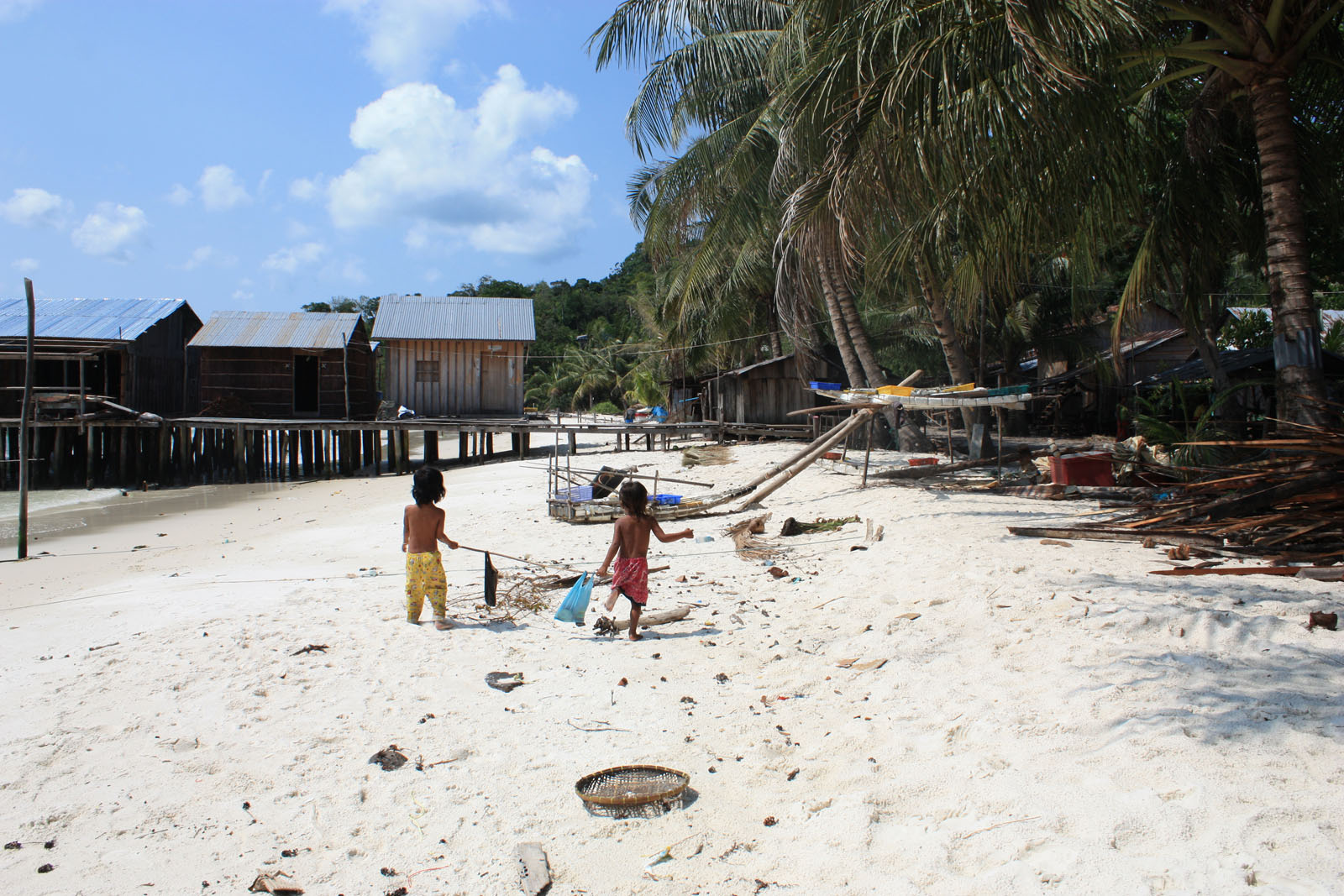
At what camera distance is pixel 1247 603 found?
4543 millimetres

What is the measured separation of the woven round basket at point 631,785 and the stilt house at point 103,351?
2400 cm

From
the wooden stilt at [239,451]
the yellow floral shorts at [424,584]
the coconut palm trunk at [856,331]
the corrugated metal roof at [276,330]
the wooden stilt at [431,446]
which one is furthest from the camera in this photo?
the wooden stilt at [431,446]

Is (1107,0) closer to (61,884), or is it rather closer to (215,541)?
(61,884)

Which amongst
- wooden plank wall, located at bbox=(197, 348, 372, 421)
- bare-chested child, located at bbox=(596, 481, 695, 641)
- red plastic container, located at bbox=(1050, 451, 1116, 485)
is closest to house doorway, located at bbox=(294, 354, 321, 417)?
wooden plank wall, located at bbox=(197, 348, 372, 421)

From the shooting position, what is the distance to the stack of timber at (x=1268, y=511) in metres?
5.77

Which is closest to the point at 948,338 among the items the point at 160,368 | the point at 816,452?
the point at 816,452

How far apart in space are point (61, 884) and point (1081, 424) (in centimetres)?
2812

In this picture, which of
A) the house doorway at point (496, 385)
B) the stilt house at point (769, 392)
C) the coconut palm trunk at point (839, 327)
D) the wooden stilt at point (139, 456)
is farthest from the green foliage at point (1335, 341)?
the wooden stilt at point (139, 456)

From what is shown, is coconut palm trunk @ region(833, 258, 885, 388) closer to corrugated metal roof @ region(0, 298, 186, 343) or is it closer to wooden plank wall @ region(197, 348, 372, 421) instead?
wooden plank wall @ region(197, 348, 372, 421)

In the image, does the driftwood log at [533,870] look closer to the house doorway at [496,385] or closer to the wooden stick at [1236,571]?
the wooden stick at [1236,571]

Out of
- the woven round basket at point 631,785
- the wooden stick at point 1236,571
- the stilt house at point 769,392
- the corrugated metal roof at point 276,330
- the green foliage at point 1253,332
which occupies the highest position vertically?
the corrugated metal roof at point 276,330

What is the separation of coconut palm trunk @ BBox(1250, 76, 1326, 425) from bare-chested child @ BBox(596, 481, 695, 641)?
18.9 feet

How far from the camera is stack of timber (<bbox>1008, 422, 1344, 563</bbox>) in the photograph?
5773 millimetres

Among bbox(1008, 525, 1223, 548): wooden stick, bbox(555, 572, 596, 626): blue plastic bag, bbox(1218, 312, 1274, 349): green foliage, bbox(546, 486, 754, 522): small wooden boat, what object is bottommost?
bbox(555, 572, 596, 626): blue plastic bag
